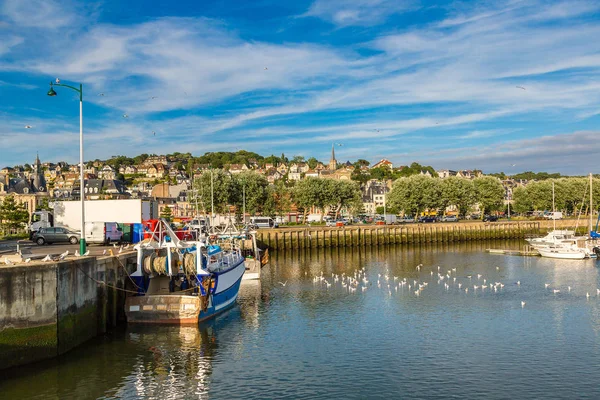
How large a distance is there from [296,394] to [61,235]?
3375 cm

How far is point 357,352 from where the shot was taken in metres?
27.8

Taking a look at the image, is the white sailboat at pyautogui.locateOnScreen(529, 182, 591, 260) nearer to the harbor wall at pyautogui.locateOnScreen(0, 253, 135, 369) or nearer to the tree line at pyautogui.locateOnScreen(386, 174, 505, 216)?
the tree line at pyautogui.locateOnScreen(386, 174, 505, 216)

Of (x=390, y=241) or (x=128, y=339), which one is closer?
(x=128, y=339)

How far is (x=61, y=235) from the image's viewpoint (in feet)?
160

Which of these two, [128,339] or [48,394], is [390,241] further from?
[48,394]

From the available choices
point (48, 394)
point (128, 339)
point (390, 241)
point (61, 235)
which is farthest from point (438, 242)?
point (48, 394)

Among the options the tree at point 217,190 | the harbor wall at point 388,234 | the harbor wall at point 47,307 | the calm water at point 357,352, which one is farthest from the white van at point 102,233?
the tree at point 217,190

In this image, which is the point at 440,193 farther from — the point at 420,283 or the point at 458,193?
the point at 420,283

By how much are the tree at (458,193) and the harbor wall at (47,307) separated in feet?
319

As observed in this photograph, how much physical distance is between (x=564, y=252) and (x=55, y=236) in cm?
5451

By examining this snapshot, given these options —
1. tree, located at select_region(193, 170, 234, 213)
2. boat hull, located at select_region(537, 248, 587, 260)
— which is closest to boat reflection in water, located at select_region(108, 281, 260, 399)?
boat hull, located at select_region(537, 248, 587, 260)

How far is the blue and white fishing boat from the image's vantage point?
32.3 meters

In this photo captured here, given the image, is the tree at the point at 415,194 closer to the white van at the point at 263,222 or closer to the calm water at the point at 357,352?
the white van at the point at 263,222

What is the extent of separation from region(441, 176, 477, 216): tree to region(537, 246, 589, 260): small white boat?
49.0m
